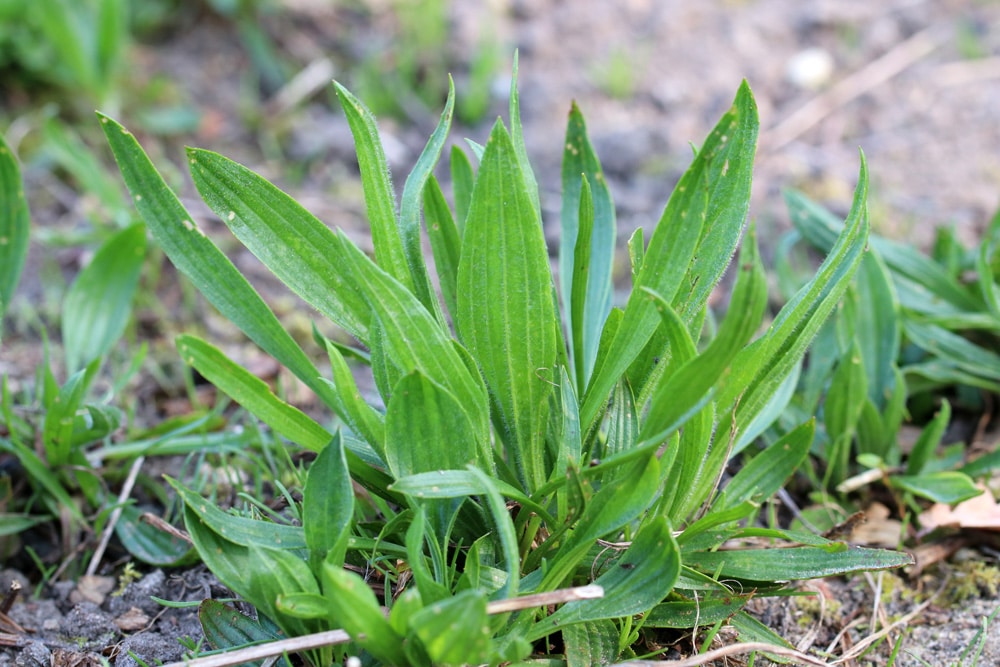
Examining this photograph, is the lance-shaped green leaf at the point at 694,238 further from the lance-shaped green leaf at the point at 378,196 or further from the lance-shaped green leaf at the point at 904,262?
the lance-shaped green leaf at the point at 904,262

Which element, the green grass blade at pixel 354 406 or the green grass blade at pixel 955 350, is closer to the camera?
the green grass blade at pixel 354 406

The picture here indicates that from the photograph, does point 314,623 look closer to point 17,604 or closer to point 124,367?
point 17,604

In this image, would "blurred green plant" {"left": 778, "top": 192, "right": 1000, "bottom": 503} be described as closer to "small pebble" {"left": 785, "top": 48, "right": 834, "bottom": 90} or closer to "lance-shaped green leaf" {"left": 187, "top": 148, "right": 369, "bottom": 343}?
"lance-shaped green leaf" {"left": 187, "top": 148, "right": 369, "bottom": 343}

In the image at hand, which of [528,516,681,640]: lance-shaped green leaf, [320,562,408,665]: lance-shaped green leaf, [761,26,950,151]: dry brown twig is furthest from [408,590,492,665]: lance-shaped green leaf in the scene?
[761,26,950,151]: dry brown twig

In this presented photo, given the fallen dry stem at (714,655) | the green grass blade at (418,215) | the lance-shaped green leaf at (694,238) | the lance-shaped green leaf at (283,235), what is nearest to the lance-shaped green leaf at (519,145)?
the green grass blade at (418,215)

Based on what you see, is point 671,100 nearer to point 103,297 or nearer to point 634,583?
point 103,297

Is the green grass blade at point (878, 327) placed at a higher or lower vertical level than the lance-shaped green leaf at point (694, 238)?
lower

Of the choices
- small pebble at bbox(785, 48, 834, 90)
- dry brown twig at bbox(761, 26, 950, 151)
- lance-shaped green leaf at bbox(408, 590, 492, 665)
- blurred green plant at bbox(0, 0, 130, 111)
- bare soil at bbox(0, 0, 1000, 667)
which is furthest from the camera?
small pebble at bbox(785, 48, 834, 90)
